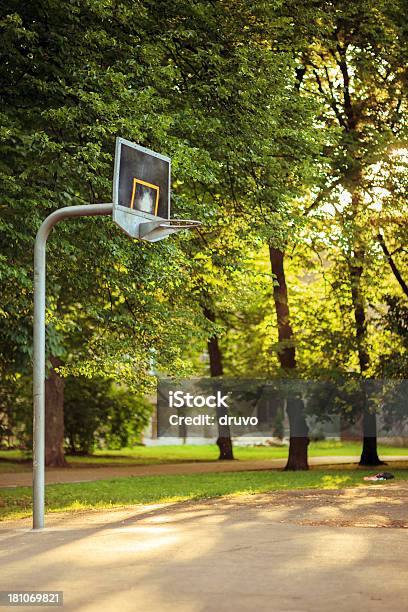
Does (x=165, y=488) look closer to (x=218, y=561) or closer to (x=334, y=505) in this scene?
(x=334, y=505)

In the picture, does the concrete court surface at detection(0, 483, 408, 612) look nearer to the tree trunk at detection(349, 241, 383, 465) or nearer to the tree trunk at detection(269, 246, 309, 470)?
the tree trunk at detection(349, 241, 383, 465)

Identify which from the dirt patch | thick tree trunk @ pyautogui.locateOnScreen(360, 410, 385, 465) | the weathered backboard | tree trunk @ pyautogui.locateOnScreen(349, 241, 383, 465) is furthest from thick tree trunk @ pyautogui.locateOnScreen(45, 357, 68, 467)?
the weathered backboard

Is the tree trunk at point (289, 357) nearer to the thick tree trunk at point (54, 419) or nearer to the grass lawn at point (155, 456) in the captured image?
the thick tree trunk at point (54, 419)

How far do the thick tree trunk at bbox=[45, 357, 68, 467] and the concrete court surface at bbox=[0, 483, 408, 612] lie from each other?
2111 centimetres

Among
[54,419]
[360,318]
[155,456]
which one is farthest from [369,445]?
[155,456]

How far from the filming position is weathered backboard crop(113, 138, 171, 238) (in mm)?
14672

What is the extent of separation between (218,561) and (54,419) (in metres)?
27.5

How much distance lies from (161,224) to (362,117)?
18.2 metres

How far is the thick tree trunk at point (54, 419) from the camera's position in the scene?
36875 mm

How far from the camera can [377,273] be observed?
3170 cm

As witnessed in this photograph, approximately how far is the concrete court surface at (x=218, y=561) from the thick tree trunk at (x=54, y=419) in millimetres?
21106

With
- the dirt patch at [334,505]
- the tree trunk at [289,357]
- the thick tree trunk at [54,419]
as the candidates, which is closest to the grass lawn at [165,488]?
the tree trunk at [289,357]

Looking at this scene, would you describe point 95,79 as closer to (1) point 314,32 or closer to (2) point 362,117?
(1) point 314,32

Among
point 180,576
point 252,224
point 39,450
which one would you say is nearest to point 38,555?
point 180,576
